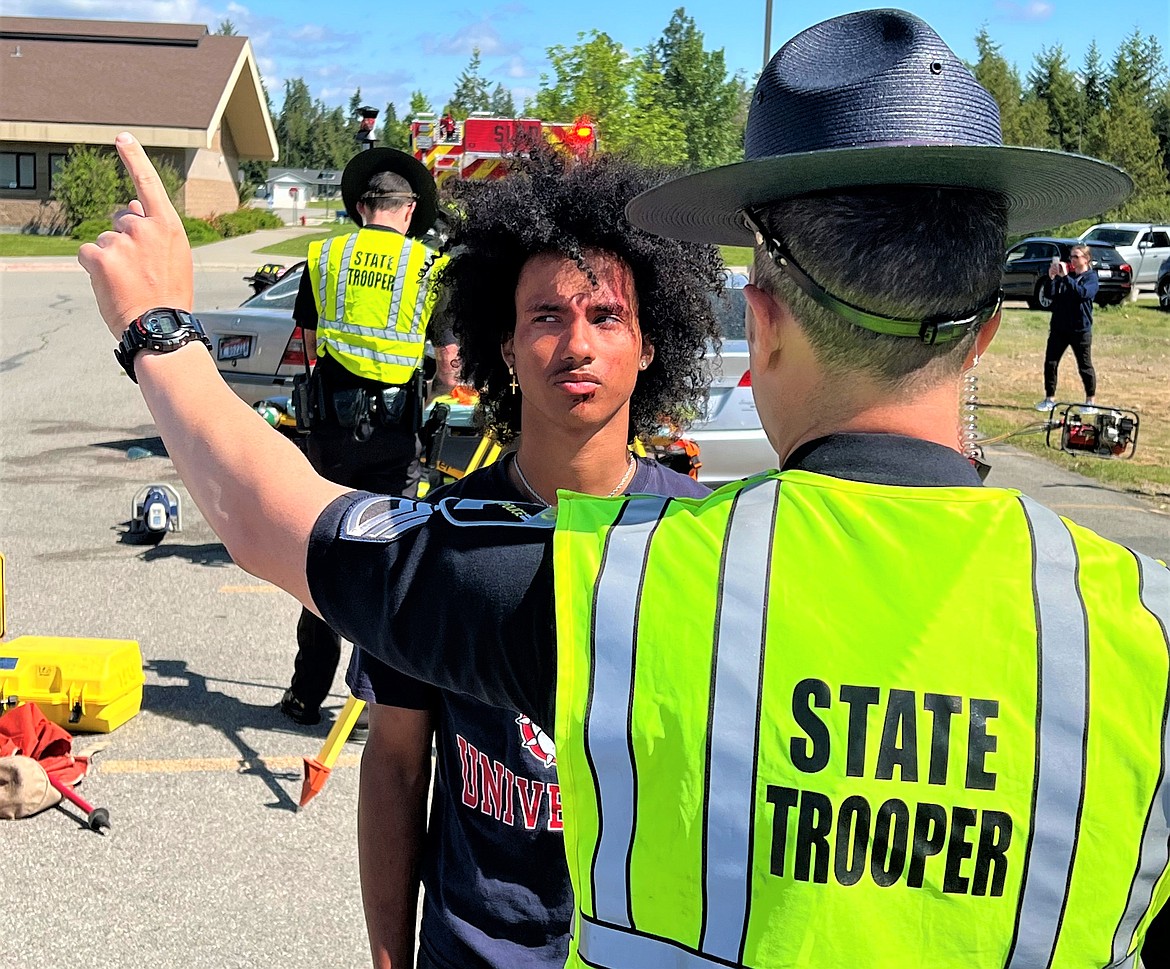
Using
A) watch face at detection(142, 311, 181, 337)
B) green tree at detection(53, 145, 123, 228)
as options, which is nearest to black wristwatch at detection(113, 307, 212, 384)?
watch face at detection(142, 311, 181, 337)

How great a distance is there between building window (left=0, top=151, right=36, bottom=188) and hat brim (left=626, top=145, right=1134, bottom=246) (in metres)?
51.1

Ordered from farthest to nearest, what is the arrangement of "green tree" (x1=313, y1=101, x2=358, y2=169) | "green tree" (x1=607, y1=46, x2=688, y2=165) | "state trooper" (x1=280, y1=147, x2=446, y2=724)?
"green tree" (x1=313, y1=101, x2=358, y2=169) < "green tree" (x1=607, y1=46, x2=688, y2=165) < "state trooper" (x1=280, y1=147, x2=446, y2=724)

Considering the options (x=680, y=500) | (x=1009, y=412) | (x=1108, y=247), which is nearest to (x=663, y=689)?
(x=680, y=500)

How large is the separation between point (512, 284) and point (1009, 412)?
13.8 metres

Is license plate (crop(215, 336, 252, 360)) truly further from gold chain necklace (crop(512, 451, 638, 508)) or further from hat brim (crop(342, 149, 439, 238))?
gold chain necklace (crop(512, 451, 638, 508))

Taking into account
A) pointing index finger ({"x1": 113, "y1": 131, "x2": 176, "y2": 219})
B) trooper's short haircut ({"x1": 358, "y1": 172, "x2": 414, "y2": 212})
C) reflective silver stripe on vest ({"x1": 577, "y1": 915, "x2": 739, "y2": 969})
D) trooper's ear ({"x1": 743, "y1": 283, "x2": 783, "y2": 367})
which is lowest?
reflective silver stripe on vest ({"x1": 577, "y1": 915, "x2": 739, "y2": 969})

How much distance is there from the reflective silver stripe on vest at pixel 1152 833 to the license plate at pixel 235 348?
33.4 feet

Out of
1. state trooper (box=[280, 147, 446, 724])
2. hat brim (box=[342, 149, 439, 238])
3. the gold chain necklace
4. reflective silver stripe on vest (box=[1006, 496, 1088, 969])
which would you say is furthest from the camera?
hat brim (box=[342, 149, 439, 238])

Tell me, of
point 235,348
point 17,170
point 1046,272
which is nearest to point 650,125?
point 235,348

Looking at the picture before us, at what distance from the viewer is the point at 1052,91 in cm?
5384

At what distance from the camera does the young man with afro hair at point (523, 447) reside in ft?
6.45

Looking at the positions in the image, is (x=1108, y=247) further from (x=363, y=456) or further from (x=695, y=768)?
(x=695, y=768)

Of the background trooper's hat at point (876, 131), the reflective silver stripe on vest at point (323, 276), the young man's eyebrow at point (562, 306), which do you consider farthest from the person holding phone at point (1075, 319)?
the background trooper's hat at point (876, 131)

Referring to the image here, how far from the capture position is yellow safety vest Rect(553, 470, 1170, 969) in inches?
42.4
